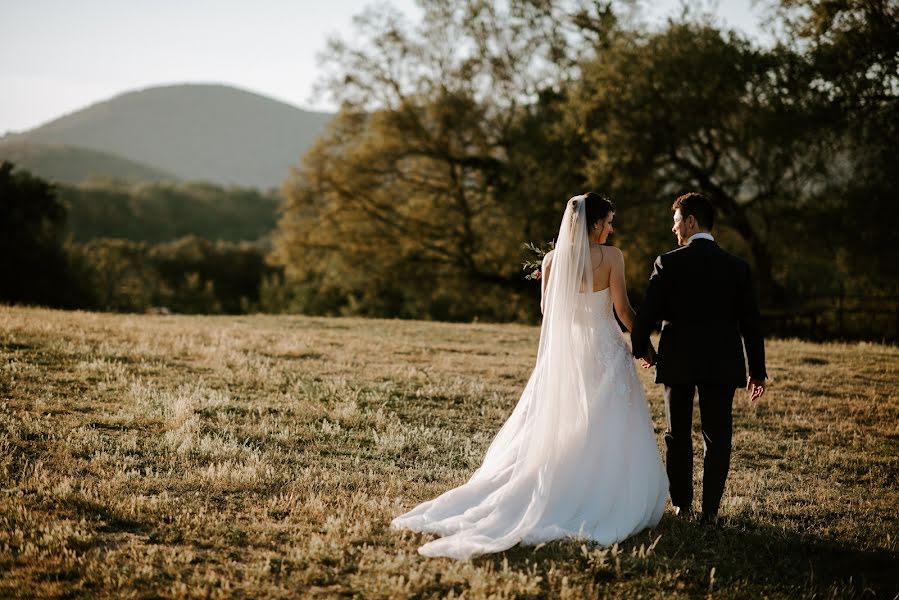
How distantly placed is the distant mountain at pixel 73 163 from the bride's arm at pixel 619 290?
5708 inches

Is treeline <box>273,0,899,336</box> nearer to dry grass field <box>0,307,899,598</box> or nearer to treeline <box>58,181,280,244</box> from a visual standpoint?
dry grass field <box>0,307,899,598</box>

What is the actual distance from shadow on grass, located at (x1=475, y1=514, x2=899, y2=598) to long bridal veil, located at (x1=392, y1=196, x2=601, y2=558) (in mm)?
343

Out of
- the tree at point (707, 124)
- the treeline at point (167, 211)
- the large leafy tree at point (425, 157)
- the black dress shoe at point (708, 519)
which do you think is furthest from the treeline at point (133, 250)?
the black dress shoe at point (708, 519)

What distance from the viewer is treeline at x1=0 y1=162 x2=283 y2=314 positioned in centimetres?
3931

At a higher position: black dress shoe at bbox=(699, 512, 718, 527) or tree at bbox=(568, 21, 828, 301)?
tree at bbox=(568, 21, 828, 301)

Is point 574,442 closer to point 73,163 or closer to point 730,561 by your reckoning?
point 730,561

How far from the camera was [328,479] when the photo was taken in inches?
288

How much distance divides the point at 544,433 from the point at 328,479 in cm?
228

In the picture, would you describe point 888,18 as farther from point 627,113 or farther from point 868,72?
point 627,113

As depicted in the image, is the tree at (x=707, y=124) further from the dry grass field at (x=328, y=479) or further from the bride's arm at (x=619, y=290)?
the bride's arm at (x=619, y=290)

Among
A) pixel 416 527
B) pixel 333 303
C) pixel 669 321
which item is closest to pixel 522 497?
pixel 416 527

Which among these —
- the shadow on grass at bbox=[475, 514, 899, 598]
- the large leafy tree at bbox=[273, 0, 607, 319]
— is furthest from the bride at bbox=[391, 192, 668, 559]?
the large leafy tree at bbox=[273, 0, 607, 319]

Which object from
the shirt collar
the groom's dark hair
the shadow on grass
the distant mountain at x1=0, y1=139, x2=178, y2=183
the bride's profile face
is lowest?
the shadow on grass

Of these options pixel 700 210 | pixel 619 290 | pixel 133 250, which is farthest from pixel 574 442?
pixel 133 250
